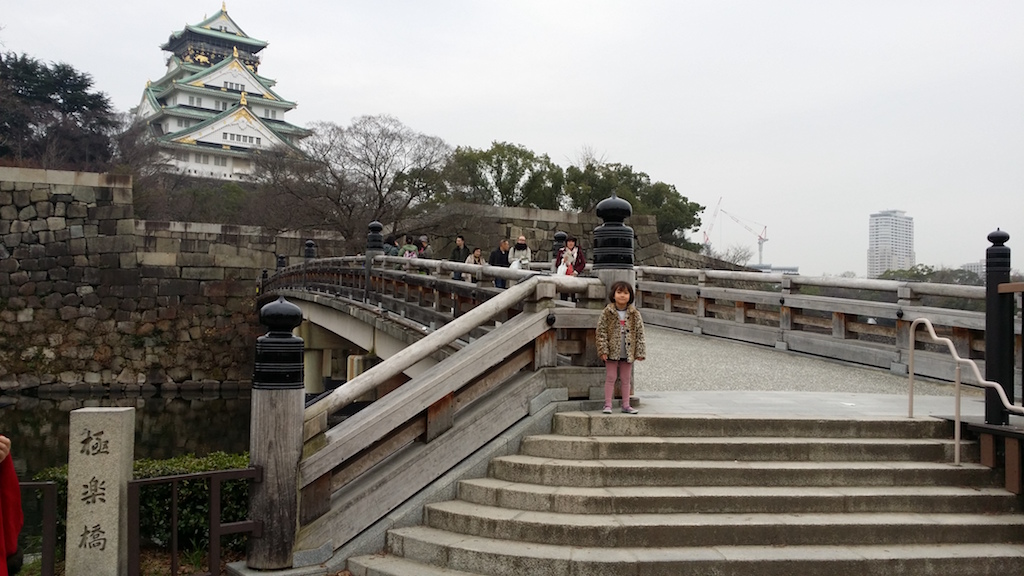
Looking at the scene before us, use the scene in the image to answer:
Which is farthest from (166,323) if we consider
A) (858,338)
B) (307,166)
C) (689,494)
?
(689,494)

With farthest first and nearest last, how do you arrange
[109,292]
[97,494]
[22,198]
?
[109,292]
[22,198]
[97,494]

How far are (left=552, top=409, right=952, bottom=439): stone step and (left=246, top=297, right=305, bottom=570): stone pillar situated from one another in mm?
2174

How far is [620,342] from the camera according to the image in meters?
6.34

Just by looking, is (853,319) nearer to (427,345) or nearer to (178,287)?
(427,345)

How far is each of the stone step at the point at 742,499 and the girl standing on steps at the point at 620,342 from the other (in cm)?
103

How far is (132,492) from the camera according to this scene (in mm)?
5051

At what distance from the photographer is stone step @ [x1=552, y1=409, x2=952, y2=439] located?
242 inches

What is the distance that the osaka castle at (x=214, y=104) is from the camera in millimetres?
67312

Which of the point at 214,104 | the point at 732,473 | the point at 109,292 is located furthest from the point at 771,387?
the point at 214,104

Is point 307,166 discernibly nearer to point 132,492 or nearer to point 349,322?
point 349,322

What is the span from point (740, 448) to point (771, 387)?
322 cm

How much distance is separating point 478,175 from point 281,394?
101 feet

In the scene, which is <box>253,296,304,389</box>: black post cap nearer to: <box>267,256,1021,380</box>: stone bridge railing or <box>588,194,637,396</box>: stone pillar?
<box>267,256,1021,380</box>: stone bridge railing

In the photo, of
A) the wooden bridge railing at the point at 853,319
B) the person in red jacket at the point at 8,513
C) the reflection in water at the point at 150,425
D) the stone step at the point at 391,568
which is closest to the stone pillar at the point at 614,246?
the stone step at the point at 391,568
